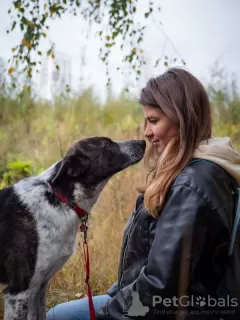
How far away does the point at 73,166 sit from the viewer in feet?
9.82

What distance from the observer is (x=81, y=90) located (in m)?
7.90

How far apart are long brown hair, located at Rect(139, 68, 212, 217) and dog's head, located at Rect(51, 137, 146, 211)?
0.84 metres

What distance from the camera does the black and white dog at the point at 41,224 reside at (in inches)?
109

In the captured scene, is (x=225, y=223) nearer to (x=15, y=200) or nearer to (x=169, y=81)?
(x=169, y=81)

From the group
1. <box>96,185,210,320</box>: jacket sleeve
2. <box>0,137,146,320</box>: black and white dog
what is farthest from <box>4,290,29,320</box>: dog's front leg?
<box>96,185,210,320</box>: jacket sleeve

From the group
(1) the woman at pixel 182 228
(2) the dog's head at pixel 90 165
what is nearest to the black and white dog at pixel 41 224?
(2) the dog's head at pixel 90 165

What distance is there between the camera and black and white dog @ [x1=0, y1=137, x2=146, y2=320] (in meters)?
2.76

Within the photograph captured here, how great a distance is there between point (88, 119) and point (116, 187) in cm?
287

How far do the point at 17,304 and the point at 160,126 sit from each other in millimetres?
1396

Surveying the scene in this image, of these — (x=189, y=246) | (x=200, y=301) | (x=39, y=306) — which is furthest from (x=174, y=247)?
(x=39, y=306)

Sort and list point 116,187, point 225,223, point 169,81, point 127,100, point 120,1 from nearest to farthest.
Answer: point 225,223 < point 169,81 < point 120,1 < point 116,187 < point 127,100

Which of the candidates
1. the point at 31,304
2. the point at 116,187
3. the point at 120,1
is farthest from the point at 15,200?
the point at 120,1

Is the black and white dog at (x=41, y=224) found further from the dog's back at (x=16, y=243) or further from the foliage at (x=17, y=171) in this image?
the foliage at (x=17, y=171)

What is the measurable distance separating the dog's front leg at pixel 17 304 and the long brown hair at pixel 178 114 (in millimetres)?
1133
